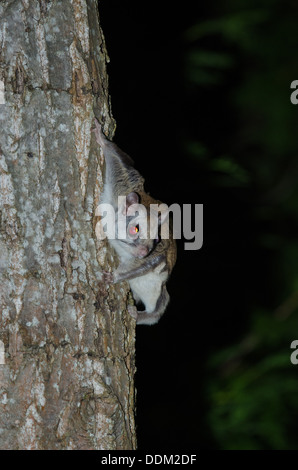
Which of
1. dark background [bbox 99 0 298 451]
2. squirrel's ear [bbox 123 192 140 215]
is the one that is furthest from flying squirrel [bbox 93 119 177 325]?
dark background [bbox 99 0 298 451]

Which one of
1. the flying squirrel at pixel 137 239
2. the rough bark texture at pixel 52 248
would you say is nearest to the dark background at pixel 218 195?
the flying squirrel at pixel 137 239

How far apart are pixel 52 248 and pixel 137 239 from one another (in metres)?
0.95

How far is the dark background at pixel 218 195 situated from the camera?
4.06m

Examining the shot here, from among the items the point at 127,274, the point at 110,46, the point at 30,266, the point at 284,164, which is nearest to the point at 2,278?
the point at 30,266

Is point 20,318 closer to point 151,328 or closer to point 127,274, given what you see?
point 127,274

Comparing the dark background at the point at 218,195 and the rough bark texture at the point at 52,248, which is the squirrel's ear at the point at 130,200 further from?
the dark background at the point at 218,195

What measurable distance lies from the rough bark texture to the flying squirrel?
0.19 m

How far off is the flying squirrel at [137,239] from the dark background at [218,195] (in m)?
0.86

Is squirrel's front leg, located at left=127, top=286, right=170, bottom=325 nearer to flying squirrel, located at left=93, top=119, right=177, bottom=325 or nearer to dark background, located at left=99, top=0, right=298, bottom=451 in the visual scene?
flying squirrel, located at left=93, top=119, right=177, bottom=325

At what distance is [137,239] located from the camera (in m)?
3.07

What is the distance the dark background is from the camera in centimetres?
406

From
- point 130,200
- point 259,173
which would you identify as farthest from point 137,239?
point 259,173

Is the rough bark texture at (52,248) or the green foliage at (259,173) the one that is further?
the green foliage at (259,173)
